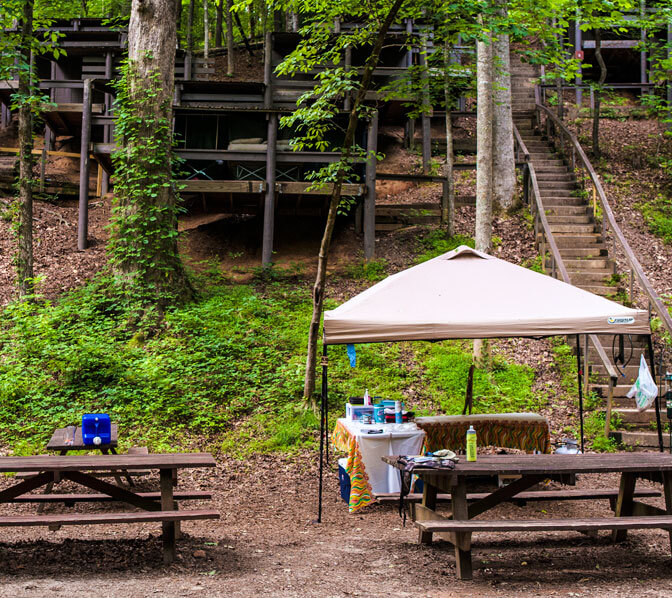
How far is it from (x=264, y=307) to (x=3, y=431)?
5.25 m

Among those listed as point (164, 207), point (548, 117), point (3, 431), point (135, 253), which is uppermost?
point (548, 117)

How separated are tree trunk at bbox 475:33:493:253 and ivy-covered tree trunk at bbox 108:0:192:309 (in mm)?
5430

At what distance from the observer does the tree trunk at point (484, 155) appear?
1174cm

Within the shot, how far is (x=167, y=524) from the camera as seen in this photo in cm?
507

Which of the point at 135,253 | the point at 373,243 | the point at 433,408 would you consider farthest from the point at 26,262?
the point at 433,408

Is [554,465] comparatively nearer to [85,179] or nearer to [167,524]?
[167,524]

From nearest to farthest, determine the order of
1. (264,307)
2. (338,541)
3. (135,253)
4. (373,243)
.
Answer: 1. (338,541)
2. (135,253)
3. (264,307)
4. (373,243)

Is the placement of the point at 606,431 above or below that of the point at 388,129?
below

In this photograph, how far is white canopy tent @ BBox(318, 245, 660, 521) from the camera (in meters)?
6.11

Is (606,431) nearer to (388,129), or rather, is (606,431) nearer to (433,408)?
(433,408)

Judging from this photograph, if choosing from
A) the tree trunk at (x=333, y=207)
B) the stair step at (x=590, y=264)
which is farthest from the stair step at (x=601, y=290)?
the tree trunk at (x=333, y=207)

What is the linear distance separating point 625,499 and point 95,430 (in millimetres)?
4773

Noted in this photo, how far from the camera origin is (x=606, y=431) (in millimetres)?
9008

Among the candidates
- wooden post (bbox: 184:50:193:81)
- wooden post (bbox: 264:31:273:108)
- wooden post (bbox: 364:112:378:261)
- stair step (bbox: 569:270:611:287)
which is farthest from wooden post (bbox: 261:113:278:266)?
wooden post (bbox: 184:50:193:81)
